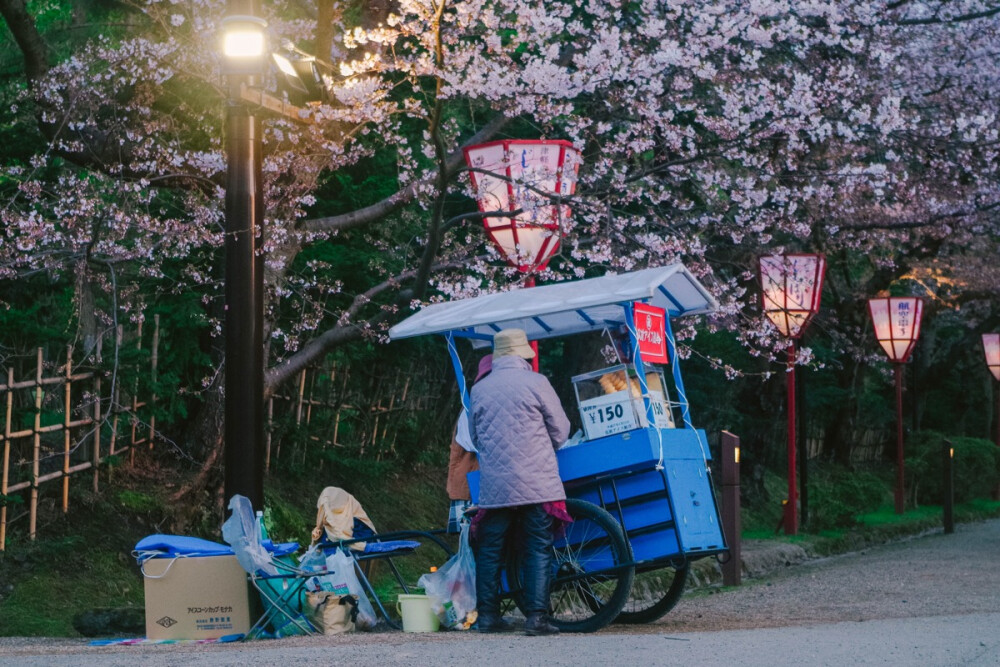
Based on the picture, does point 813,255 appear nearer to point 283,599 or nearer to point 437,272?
point 437,272

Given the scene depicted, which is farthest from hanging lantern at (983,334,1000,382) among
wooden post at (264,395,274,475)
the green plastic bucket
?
the green plastic bucket

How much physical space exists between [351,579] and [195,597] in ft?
3.61

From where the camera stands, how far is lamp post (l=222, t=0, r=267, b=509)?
8.52 metres

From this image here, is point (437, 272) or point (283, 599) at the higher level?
point (437, 272)

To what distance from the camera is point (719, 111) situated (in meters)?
16.2

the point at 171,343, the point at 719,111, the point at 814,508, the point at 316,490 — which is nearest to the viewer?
the point at 171,343

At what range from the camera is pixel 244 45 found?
28.2 ft

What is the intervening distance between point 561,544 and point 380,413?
28.2ft

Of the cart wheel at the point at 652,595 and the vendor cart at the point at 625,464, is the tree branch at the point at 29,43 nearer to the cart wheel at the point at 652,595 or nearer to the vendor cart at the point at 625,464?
the vendor cart at the point at 625,464

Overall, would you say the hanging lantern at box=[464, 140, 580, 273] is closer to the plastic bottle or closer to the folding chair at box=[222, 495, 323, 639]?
the plastic bottle

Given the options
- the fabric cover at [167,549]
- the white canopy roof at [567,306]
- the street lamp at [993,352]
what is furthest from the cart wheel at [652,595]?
the street lamp at [993,352]

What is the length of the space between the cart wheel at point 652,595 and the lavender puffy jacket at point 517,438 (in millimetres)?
1101

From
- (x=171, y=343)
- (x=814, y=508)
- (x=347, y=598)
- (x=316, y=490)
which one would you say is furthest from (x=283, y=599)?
(x=814, y=508)

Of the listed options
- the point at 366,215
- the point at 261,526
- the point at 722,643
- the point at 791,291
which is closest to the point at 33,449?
the point at 261,526
